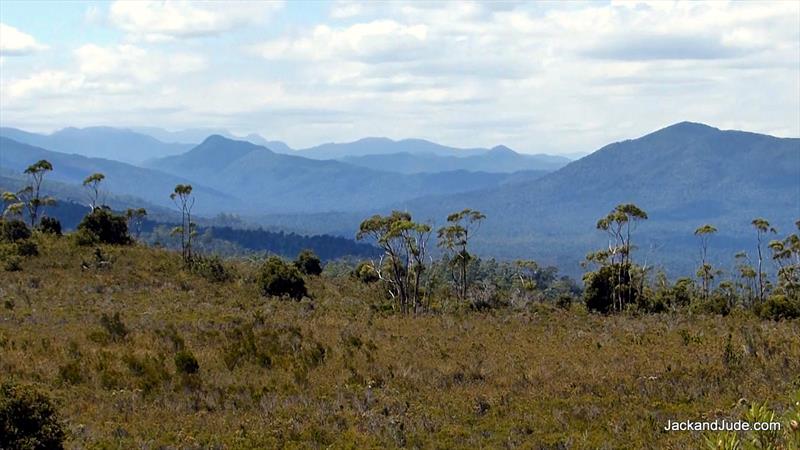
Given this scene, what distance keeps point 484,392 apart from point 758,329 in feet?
37.9

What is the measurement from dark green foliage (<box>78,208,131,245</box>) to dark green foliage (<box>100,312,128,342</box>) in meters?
22.1

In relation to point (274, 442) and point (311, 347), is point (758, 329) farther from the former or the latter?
point (274, 442)

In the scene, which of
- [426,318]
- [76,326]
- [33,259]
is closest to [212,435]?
[76,326]

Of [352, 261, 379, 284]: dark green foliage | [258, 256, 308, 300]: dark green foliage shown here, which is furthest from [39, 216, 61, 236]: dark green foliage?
[352, 261, 379, 284]: dark green foliage

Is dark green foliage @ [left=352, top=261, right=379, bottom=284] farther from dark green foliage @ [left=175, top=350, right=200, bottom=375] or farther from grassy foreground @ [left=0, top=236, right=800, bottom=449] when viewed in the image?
dark green foliage @ [left=175, top=350, right=200, bottom=375]

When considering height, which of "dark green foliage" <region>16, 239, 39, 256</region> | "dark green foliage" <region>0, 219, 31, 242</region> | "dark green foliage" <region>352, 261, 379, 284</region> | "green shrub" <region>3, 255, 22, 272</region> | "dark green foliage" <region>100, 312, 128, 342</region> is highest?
"dark green foliage" <region>0, 219, 31, 242</region>

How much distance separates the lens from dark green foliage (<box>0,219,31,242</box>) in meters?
40.0

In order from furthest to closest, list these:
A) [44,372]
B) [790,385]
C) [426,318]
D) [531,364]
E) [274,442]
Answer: [426,318], [531,364], [44,372], [790,385], [274,442]

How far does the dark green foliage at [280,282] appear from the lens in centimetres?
3622

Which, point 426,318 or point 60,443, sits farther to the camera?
point 426,318

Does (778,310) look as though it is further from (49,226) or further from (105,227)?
(49,226)

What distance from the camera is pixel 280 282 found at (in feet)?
120

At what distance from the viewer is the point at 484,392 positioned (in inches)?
615

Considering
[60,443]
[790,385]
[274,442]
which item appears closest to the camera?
[60,443]
